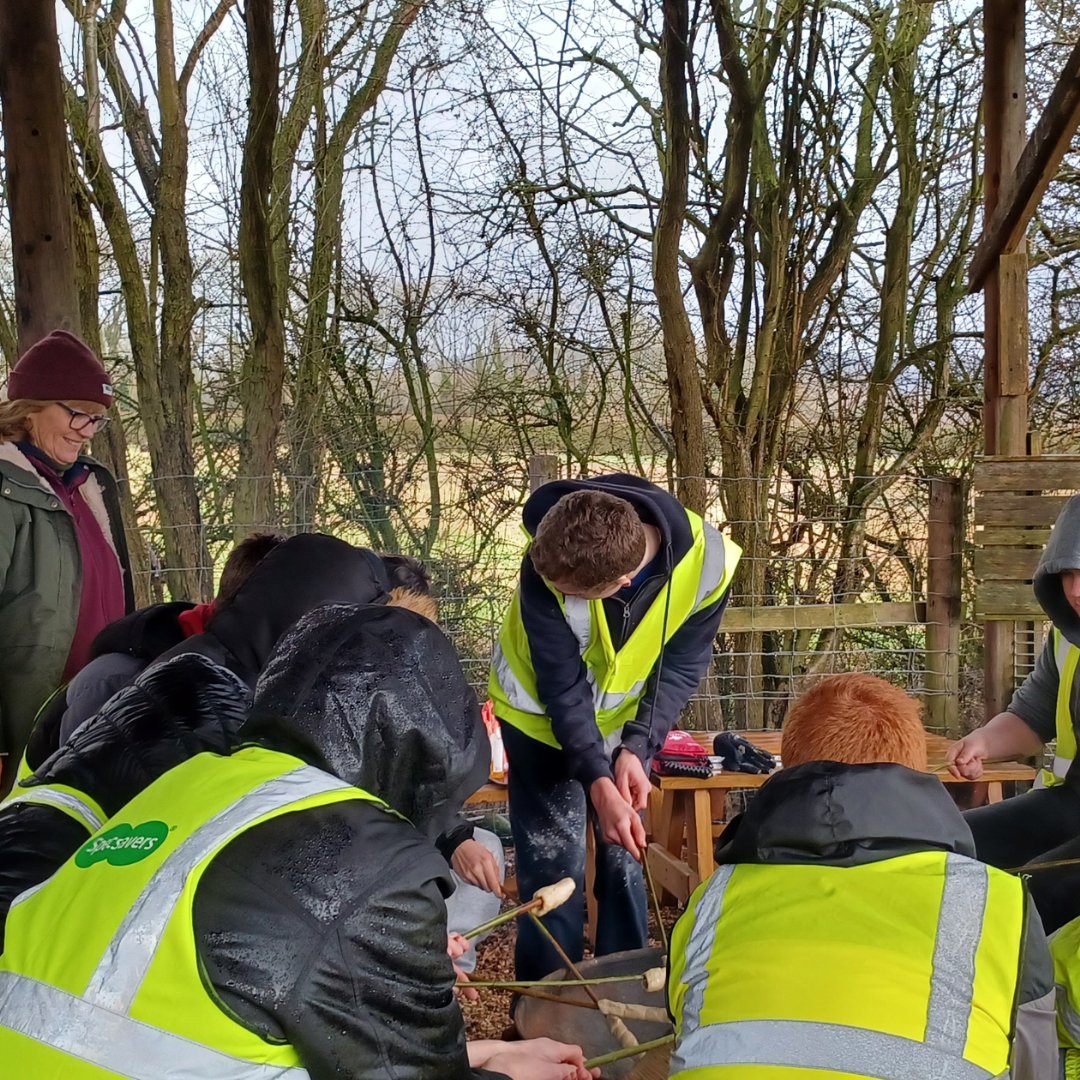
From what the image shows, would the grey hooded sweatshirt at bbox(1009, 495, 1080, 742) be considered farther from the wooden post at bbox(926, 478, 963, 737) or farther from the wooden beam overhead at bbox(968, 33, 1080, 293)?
the wooden post at bbox(926, 478, 963, 737)

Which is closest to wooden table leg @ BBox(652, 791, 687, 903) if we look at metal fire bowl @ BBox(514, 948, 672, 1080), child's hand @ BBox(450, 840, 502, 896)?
metal fire bowl @ BBox(514, 948, 672, 1080)

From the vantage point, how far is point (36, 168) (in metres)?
3.37

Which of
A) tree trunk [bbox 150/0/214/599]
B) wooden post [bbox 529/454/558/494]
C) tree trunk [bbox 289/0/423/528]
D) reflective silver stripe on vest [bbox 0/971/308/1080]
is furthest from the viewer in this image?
tree trunk [bbox 289/0/423/528]

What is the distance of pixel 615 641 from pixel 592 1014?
0.90 metres

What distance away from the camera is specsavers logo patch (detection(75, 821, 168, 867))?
1.16 metres

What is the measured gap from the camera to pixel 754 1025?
135cm

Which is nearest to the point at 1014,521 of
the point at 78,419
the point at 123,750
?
the point at 78,419

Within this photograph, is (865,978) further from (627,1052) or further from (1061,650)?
(1061,650)

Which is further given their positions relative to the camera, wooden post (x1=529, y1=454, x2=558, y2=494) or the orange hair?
wooden post (x1=529, y1=454, x2=558, y2=494)

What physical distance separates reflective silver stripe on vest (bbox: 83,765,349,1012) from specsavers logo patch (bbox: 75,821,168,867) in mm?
41

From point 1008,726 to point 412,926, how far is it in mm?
2232

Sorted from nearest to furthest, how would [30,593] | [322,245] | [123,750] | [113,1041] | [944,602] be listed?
[113,1041], [123,750], [30,593], [944,602], [322,245]

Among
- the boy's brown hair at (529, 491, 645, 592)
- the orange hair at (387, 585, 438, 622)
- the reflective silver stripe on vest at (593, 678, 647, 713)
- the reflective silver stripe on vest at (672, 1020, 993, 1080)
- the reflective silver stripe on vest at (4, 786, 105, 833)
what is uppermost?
the boy's brown hair at (529, 491, 645, 592)

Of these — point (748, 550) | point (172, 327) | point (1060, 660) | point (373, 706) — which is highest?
point (172, 327)
